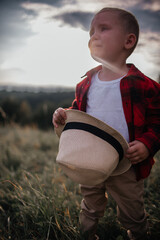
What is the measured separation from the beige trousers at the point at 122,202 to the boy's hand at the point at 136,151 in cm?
20

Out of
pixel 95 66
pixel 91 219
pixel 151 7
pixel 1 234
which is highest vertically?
pixel 151 7

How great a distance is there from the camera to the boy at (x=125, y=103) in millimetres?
1207

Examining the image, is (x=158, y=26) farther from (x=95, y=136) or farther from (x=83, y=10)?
(x=95, y=136)

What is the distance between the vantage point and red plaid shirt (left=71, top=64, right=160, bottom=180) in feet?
3.93

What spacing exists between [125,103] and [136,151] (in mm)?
346

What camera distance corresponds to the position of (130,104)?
4.02 ft

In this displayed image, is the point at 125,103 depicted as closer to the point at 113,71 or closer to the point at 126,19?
the point at 113,71

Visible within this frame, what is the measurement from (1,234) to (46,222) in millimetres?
447

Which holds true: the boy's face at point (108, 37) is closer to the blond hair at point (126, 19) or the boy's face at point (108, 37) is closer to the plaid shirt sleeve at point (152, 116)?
the blond hair at point (126, 19)

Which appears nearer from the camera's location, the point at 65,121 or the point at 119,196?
the point at 65,121

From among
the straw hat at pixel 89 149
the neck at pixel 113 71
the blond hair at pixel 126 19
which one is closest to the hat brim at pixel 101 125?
the straw hat at pixel 89 149

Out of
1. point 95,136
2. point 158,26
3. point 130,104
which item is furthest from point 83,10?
point 95,136

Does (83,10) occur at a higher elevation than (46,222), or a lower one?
higher

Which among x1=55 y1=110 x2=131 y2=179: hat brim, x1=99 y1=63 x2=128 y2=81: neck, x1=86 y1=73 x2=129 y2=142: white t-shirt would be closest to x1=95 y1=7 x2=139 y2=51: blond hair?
x1=99 y1=63 x2=128 y2=81: neck
